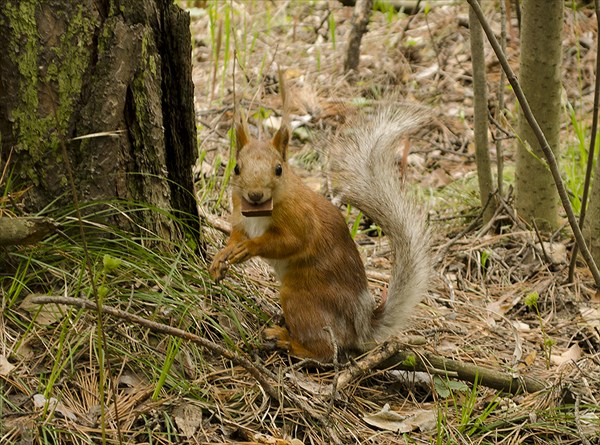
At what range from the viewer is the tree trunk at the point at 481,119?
3.40 metres

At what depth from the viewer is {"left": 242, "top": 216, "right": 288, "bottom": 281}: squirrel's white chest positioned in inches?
100

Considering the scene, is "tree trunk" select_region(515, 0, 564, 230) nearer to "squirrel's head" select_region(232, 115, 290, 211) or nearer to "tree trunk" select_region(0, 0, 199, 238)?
"squirrel's head" select_region(232, 115, 290, 211)

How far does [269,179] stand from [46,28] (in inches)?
29.9

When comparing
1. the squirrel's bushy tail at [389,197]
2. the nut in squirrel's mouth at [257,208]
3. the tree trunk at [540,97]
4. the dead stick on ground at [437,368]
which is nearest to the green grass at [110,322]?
the nut in squirrel's mouth at [257,208]

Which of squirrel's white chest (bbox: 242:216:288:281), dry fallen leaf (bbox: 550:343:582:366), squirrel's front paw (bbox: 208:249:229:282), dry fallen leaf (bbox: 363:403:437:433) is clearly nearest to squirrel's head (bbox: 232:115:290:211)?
squirrel's white chest (bbox: 242:216:288:281)

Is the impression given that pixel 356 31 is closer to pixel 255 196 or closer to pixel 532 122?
pixel 255 196

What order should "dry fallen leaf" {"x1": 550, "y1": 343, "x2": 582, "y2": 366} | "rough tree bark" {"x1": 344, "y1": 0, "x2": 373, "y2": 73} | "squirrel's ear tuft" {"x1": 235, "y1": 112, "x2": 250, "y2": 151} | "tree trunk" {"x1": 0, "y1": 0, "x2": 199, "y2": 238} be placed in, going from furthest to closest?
"rough tree bark" {"x1": 344, "y1": 0, "x2": 373, "y2": 73} < "dry fallen leaf" {"x1": 550, "y1": 343, "x2": 582, "y2": 366} < "squirrel's ear tuft" {"x1": 235, "y1": 112, "x2": 250, "y2": 151} < "tree trunk" {"x1": 0, "y1": 0, "x2": 199, "y2": 238}

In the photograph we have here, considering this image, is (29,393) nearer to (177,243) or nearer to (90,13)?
(177,243)

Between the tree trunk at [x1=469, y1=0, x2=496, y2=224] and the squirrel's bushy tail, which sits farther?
the tree trunk at [x1=469, y1=0, x2=496, y2=224]

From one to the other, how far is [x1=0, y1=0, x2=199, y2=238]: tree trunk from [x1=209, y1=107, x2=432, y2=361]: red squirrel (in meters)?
0.30

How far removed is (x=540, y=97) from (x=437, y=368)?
1.56 meters

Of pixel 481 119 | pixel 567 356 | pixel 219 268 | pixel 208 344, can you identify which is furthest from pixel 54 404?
pixel 481 119

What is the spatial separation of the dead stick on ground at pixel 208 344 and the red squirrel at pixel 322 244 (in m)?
0.27

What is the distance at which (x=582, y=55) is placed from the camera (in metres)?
5.62
